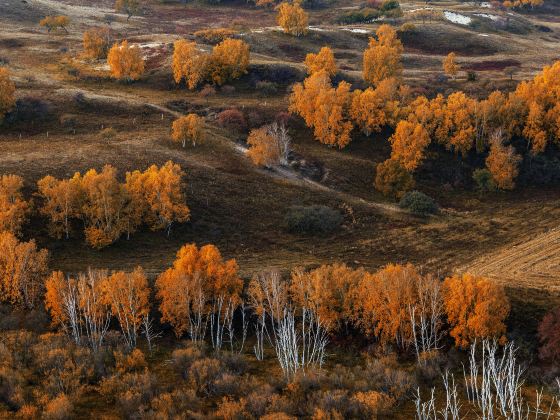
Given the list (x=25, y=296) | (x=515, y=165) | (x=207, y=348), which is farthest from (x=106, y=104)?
(x=515, y=165)

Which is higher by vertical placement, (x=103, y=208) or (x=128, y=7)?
(x=128, y=7)

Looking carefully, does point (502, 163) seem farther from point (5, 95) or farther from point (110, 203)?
point (5, 95)

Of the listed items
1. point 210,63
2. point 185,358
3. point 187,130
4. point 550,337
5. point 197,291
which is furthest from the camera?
point 210,63

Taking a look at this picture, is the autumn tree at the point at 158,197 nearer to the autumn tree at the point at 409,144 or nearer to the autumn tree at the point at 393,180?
the autumn tree at the point at 393,180

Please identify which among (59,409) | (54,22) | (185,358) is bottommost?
(185,358)

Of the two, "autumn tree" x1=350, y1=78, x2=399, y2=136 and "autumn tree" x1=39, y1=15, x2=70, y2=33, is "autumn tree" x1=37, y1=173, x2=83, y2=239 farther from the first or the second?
"autumn tree" x1=39, y1=15, x2=70, y2=33

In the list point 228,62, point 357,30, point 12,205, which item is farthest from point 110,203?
point 357,30

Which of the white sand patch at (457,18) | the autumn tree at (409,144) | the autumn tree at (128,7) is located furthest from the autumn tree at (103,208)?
the white sand patch at (457,18)

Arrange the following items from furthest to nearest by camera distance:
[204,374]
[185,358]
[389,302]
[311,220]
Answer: [311,220] → [389,302] → [185,358] → [204,374]
